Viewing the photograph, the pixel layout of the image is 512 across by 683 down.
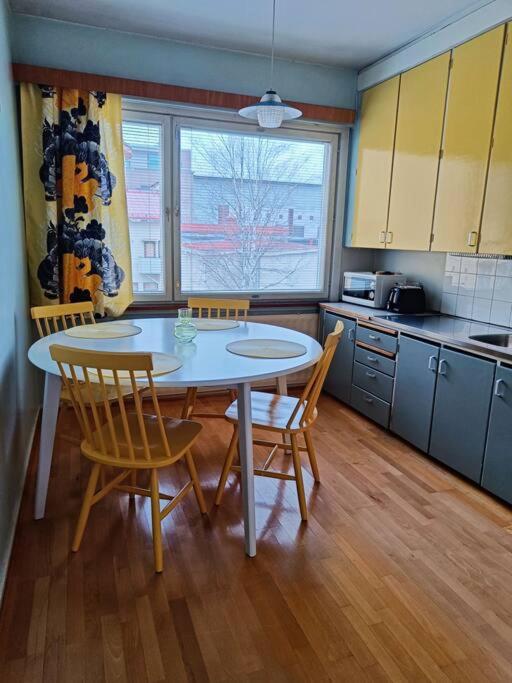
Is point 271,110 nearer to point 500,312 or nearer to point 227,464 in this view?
point 227,464

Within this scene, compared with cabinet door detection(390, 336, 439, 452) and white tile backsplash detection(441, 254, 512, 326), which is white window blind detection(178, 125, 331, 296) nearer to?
white tile backsplash detection(441, 254, 512, 326)

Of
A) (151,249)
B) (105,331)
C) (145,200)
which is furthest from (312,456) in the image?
(145,200)

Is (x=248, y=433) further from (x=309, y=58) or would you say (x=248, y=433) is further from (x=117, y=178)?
(x=309, y=58)

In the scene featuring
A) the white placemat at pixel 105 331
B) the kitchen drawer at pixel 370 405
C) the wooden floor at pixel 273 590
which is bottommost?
the wooden floor at pixel 273 590

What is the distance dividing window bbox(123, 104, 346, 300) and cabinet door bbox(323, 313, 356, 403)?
16.4 inches

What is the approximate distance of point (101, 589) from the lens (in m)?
1.75

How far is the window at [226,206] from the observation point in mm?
3480

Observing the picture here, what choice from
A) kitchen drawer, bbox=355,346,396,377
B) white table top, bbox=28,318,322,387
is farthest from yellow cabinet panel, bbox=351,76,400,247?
white table top, bbox=28,318,322,387

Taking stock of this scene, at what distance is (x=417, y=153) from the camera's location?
320 cm

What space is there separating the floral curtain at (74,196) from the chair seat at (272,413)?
1.47m

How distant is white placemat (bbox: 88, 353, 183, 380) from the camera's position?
1798mm

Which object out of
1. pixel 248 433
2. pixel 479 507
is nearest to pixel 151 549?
pixel 248 433

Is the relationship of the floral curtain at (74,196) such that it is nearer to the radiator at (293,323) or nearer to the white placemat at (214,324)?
the white placemat at (214,324)

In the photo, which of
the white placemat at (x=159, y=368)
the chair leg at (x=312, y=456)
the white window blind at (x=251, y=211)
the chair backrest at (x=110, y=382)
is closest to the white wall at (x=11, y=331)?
the chair backrest at (x=110, y=382)
